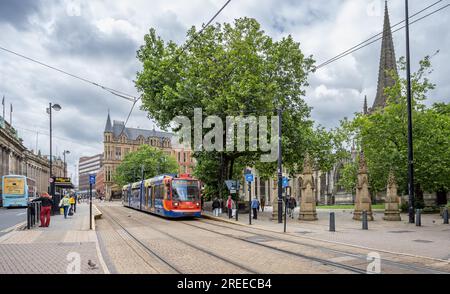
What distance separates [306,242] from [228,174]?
22.0 metres

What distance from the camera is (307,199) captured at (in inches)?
1022

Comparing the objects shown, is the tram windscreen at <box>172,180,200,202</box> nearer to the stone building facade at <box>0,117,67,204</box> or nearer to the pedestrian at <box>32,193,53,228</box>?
the pedestrian at <box>32,193,53,228</box>

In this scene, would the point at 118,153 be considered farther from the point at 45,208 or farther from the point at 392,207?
the point at 392,207

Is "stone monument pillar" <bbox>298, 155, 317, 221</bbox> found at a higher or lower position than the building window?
lower

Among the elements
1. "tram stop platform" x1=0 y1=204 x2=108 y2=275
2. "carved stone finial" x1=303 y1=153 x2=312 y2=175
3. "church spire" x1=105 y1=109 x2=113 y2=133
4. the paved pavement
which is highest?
"church spire" x1=105 y1=109 x2=113 y2=133

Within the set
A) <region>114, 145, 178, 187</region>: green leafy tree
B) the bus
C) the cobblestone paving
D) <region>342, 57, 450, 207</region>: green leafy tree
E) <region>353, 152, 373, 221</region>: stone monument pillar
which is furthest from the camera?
<region>114, 145, 178, 187</region>: green leafy tree

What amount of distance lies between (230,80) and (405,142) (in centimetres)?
1635

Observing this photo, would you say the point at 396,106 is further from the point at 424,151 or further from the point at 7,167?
the point at 7,167

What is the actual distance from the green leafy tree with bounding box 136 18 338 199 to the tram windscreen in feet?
15.7

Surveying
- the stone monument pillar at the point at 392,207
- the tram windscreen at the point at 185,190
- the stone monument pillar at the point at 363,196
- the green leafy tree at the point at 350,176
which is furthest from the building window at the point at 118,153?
the stone monument pillar at the point at 392,207

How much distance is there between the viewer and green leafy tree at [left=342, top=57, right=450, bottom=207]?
31.8 m

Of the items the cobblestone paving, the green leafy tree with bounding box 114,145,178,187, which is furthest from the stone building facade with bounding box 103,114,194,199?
the cobblestone paving

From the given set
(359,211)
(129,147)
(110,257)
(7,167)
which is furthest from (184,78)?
(129,147)
